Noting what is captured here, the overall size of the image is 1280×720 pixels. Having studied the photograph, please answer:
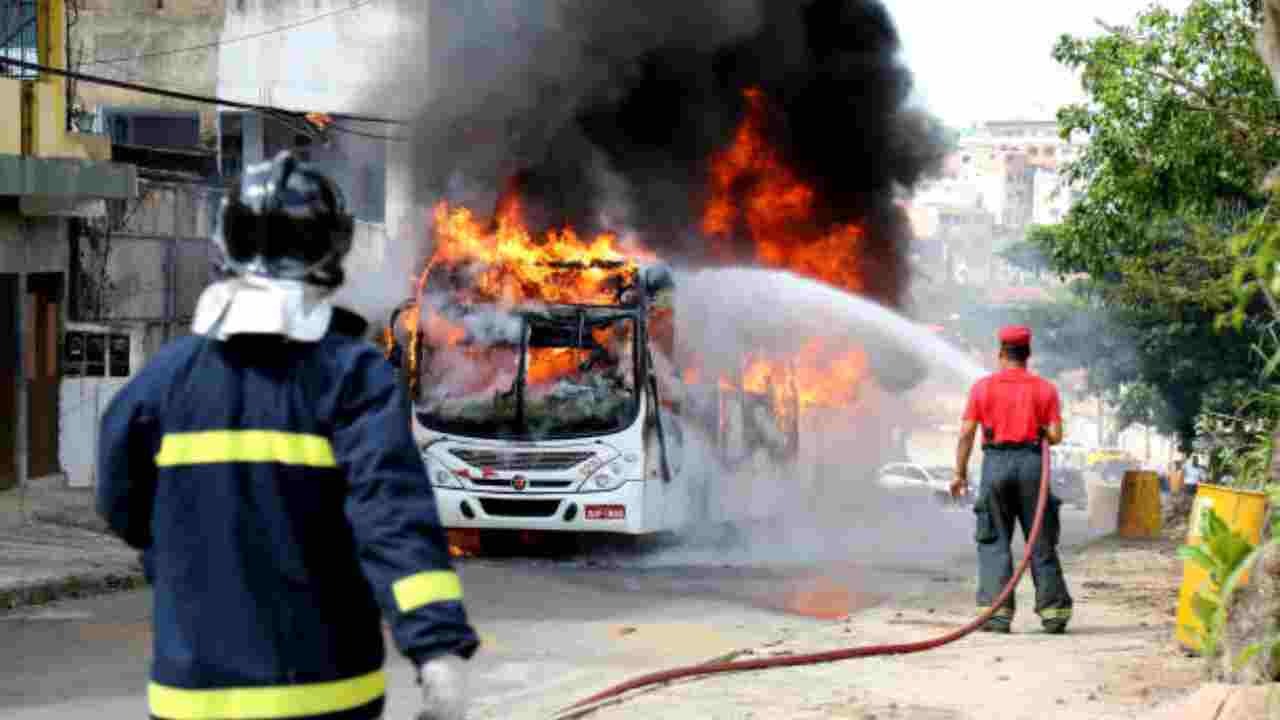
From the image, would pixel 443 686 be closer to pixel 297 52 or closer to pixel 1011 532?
pixel 1011 532

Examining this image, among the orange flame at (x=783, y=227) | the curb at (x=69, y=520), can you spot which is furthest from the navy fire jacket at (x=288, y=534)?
the orange flame at (x=783, y=227)

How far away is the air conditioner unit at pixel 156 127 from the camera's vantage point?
3459 centimetres

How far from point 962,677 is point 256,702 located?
5898 millimetres

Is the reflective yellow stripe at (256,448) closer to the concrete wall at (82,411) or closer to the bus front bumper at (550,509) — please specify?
the bus front bumper at (550,509)

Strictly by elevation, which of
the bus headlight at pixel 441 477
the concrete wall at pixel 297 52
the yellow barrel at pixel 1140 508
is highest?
the concrete wall at pixel 297 52

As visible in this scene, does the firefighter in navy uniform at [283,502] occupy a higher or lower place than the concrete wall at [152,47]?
lower

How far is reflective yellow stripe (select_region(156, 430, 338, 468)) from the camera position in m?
Answer: 3.61

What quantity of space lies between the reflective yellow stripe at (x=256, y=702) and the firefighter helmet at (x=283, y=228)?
30.2 inches

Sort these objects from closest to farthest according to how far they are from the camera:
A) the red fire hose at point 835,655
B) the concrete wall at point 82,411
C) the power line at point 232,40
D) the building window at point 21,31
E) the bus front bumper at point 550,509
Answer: the red fire hose at point 835,655 < the bus front bumper at point 550,509 < the building window at point 21,31 < the concrete wall at point 82,411 < the power line at point 232,40

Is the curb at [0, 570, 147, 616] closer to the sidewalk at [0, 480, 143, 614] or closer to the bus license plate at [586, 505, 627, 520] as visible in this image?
the sidewalk at [0, 480, 143, 614]

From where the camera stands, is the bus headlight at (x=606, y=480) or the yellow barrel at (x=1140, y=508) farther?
the yellow barrel at (x=1140, y=508)

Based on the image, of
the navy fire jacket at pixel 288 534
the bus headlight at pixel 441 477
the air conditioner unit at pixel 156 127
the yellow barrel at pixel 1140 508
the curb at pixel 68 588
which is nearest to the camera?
the navy fire jacket at pixel 288 534

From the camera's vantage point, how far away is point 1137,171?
16625 mm

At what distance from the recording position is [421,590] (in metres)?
3.50
